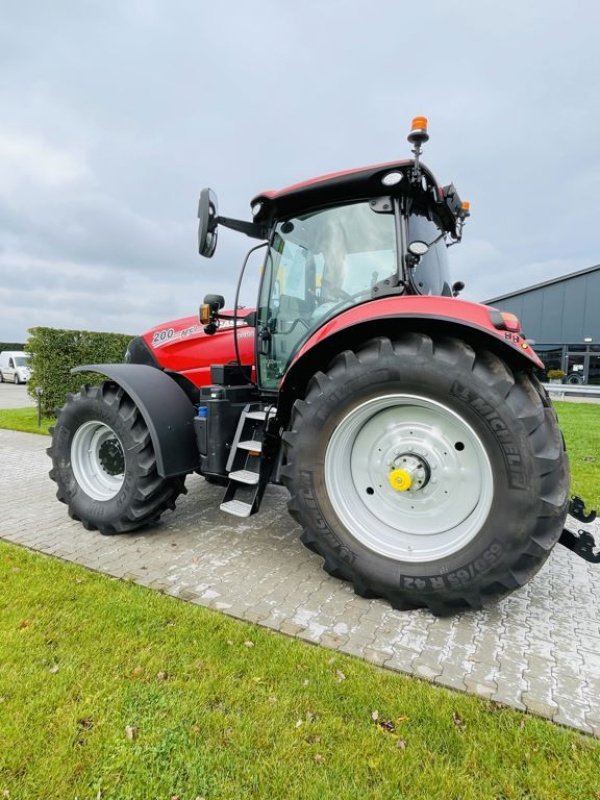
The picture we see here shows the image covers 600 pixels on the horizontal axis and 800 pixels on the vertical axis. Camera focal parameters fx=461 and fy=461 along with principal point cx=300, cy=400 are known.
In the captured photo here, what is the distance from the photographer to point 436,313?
2.48 metres

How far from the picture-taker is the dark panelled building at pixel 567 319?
2417cm

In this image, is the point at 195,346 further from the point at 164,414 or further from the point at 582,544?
the point at 582,544

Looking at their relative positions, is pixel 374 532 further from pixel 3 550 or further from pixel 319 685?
pixel 3 550

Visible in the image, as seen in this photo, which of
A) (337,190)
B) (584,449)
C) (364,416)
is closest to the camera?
(364,416)

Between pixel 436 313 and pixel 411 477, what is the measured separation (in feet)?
3.15

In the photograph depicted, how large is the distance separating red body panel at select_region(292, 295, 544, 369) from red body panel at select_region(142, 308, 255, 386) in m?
1.30

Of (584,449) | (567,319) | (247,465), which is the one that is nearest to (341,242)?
(247,465)

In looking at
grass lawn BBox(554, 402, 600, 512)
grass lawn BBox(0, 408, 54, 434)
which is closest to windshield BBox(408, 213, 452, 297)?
grass lawn BBox(554, 402, 600, 512)

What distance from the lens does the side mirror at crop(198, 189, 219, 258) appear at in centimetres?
329

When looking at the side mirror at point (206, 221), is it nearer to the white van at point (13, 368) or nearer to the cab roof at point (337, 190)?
the cab roof at point (337, 190)

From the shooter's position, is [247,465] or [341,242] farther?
[247,465]

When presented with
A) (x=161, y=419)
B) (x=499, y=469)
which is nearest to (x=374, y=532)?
(x=499, y=469)

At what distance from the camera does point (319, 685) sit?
207cm

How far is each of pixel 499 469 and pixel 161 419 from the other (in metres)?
2.41
